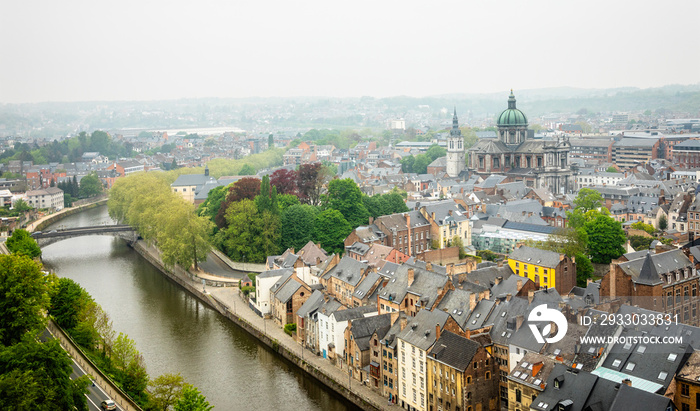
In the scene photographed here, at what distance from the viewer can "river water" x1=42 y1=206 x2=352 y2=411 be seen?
2942cm

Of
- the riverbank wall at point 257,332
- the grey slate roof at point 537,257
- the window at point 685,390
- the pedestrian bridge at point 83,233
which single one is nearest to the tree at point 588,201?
the grey slate roof at point 537,257

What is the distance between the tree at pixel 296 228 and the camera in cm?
4944

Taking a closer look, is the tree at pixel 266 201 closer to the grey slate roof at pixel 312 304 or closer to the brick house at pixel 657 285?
the grey slate roof at pixel 312 304

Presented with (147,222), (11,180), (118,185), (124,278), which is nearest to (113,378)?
(124,278)

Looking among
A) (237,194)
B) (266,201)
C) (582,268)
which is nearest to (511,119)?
(237,194)

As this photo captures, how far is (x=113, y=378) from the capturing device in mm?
27453

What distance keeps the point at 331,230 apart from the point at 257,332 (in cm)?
1421

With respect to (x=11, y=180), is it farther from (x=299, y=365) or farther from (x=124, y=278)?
(x=299, y=365)

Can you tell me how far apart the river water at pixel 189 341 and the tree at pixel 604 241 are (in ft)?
70.5

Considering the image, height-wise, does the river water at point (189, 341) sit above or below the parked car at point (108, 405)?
below

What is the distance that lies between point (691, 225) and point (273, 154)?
84607mm

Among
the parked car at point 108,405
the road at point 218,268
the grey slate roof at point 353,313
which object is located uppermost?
the grey slate roof at point 353,313

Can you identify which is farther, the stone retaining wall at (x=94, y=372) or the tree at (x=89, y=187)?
the tree at (x=89, y=187)

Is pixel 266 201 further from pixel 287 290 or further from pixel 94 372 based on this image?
pixel 94 372
